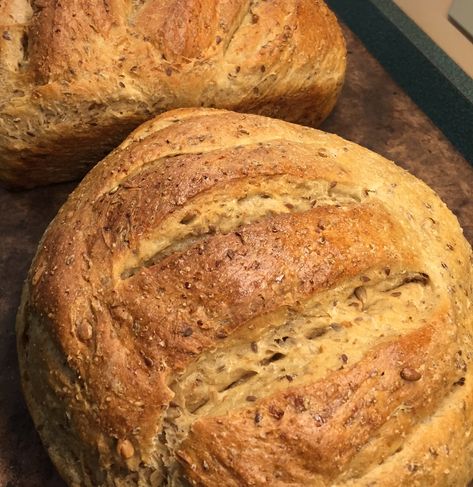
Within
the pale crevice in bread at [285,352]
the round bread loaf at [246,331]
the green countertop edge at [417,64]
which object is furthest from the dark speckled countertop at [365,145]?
the pale crevice in bread at [285,352]

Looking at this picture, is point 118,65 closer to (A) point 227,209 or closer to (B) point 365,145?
(A) point 227,209

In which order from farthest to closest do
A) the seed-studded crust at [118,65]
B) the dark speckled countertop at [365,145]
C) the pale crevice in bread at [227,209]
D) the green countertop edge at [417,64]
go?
the green countertop edge at [417,64], the seed-studded crust at [118,65], the dark speckled countertop at [365,145], the pale crevice in bread at [227,209]

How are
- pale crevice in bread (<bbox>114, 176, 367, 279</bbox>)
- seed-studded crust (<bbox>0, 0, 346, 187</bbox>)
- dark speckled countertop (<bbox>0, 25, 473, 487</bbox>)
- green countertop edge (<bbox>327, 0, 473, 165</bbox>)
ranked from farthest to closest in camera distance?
green countertop edge (<bbox>327, 0, 473, 165</bbox>), seed-studded crust (<bbox>0, 0, 346, 187</bbox>), dark speckled countertop (<bbox>0, 25, 473, 487</bbox>), pale crevice in bread (<bbox>114, 176, 367, 279</bbox>)

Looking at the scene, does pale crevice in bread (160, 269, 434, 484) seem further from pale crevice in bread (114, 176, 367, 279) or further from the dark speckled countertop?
the dark speckled countertop

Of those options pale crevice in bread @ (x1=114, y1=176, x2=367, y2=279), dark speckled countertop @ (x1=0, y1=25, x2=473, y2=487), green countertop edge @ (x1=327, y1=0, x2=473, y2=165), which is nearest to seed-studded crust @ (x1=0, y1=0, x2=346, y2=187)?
dark speckled countertop @ (x1=0, y1=25, x2=473, y2=487)

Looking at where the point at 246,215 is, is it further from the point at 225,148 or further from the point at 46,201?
the point at 46,201

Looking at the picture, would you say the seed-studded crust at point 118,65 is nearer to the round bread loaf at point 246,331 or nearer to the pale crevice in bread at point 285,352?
the round bread loaf at point 246,331

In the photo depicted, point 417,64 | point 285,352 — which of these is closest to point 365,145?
point 417,64
